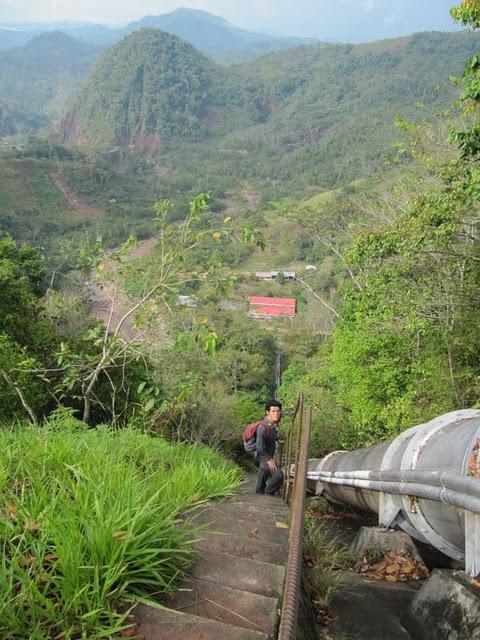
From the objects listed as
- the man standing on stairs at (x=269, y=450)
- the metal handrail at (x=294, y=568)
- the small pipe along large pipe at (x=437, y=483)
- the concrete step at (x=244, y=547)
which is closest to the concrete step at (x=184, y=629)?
the metal handrail at (x=294, y=568)

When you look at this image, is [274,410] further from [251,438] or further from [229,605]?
[229,605]

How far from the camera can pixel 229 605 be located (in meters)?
2.34

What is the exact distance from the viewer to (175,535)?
2582 mm

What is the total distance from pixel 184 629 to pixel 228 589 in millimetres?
406

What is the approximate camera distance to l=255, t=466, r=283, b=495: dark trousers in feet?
21.5

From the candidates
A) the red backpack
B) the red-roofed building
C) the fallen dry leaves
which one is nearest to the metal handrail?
the fallen dry leaves

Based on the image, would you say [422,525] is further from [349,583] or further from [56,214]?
[56,214]

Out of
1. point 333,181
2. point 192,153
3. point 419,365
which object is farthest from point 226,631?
point 192,153

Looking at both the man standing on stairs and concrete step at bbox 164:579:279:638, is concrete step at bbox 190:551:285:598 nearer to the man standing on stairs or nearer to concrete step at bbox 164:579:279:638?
concrete step at bbox 164:579:279:638

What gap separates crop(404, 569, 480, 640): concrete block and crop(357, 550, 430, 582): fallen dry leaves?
1.17 metres

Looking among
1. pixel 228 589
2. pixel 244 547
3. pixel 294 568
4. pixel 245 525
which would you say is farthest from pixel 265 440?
pixel 294 568

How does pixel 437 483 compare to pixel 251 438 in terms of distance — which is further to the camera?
pixel 251 438

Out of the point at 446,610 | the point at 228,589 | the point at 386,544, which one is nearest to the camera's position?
the point at 228,589

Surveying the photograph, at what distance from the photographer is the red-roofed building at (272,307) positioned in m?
67.6
